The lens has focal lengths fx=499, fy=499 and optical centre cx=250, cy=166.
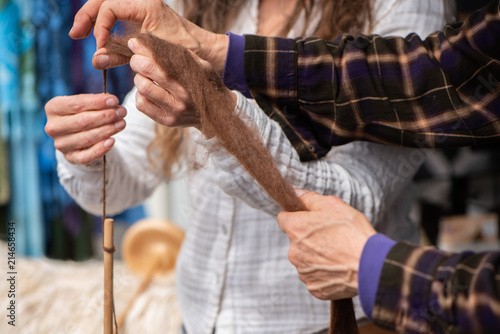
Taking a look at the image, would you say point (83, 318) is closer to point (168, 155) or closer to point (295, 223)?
point (168, 155)

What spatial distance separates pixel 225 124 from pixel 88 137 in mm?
224

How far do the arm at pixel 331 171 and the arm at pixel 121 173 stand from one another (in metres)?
0.26

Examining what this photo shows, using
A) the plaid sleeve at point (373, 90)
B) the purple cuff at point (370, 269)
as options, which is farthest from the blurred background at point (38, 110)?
the purple cuff at point (370, 269)

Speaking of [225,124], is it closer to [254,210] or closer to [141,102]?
[141,102]

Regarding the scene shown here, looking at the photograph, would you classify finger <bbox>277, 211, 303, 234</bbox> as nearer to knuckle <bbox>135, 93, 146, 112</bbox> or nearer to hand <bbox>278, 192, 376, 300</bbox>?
hand <bbox>278, 192, 376, 300</bbox>

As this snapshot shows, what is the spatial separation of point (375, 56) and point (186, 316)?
52cm

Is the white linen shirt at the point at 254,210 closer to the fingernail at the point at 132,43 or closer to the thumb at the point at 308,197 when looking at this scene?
the thumb at the point at 308,197

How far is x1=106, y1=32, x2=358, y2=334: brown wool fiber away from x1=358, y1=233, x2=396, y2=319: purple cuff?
0.11m

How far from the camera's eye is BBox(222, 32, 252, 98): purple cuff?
0.64 meters

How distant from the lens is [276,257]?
2.53 ft

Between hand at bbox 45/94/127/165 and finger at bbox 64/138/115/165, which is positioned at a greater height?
hand at bbox 45/94/127/165

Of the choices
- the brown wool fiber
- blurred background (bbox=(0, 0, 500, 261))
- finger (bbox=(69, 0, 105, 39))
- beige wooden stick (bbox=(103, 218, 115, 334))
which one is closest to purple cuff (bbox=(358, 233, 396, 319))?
the brown wool fiber

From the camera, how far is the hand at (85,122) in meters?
0.66

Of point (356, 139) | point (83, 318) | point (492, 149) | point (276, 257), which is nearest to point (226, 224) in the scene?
point (276, 257)
